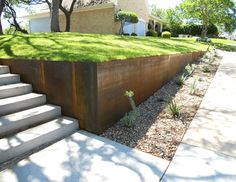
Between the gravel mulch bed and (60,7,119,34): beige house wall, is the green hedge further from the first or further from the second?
the gravel mulch bed

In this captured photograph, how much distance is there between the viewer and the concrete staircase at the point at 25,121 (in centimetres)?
345

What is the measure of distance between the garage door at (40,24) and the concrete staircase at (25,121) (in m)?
21.3

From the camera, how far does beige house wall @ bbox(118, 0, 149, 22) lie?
21.7 metres

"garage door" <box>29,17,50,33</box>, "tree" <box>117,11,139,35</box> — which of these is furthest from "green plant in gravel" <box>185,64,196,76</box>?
"garage door" <box>29,17,50,33</box>

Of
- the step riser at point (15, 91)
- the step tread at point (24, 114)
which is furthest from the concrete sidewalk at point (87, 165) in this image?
the step riser at point (15, 91)

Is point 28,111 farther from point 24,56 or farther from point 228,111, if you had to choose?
point 228,111

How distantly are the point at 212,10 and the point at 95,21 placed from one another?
38.8ft

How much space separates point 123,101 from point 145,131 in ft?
2.59

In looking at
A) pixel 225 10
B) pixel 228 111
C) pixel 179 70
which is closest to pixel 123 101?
pixel 228 111

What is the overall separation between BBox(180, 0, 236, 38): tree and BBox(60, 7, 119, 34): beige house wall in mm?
9703

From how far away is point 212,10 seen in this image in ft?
77.3

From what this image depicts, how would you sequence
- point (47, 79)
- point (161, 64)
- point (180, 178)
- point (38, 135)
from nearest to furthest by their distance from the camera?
point (180, 178)
point (38, 135)
point (47, 79)
point (161, 64)

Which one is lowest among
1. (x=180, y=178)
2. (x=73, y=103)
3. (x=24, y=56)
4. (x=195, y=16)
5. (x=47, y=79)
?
(x=180, y=178)

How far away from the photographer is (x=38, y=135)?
144 inches
